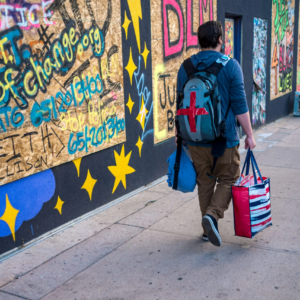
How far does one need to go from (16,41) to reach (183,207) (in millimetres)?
2440

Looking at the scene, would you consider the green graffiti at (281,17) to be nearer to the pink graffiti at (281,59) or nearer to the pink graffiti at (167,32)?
the pink graffiti at (281,59)

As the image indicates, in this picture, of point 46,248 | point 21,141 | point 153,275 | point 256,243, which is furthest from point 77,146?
point 256,243

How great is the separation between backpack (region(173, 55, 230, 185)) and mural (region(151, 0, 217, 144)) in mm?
2206

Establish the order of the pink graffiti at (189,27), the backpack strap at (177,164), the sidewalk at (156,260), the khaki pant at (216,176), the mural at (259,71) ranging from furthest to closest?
the mural at (259,71), the pink graffiti at (189,27), the backpack strap at (177,164), the khaki pant at (216,176), the sidewalk at (156,260)

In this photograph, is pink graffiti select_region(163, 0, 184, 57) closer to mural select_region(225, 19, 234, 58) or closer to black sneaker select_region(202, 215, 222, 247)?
mural select_region(225, 19, 234, 58)

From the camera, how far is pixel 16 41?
338 cm

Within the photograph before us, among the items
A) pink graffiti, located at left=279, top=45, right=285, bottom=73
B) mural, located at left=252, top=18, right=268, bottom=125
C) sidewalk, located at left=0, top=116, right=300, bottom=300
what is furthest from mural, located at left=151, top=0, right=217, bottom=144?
pink graffiti, located at left=279, top=45, right=285, bottom=73

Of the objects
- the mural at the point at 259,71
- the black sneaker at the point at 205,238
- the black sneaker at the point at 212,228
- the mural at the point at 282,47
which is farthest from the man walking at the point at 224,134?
the mural at the point at 282,47

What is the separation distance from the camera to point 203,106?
123 inches

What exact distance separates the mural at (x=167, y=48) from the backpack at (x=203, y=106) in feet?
7.39

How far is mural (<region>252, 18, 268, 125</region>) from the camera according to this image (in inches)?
359

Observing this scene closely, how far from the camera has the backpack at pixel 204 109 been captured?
3.13m

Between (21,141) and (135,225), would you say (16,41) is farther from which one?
(135,225)

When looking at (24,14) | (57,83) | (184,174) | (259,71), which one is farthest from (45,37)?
(259,71)
